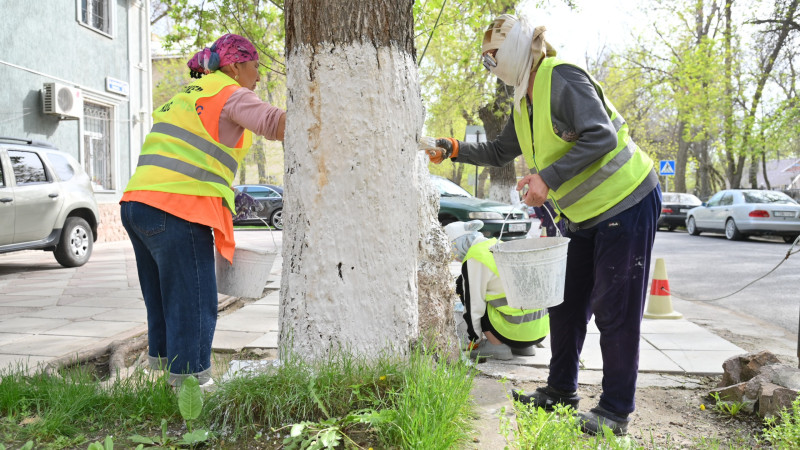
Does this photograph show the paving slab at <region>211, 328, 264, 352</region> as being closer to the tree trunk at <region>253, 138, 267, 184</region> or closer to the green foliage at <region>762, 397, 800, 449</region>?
the green foliage at <region>762, 397, 800, 449</region>

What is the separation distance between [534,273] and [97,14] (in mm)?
15283

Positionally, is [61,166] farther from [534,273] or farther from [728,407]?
[728,407]

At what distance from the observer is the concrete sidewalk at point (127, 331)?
398 centimetres

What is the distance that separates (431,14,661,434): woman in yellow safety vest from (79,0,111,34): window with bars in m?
14.0

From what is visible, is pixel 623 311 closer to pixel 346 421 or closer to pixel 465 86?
pixel 346 421

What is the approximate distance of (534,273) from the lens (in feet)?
8.25

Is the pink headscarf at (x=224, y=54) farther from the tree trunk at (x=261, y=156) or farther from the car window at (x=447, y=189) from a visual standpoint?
the tree trunk at (x=261, y=156)

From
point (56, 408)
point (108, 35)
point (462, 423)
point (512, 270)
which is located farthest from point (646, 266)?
point (108, 35)

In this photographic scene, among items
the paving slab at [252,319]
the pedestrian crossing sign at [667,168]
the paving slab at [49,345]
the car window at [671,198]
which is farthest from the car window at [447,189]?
the pedestrian crossing sign at [667,168]

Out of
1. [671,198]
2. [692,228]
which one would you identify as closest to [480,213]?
[692,228]

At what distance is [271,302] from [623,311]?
428 cm

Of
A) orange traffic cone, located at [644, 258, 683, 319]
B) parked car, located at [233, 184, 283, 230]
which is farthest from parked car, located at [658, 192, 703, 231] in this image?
orange traffic cone, located at [644, 258, 683, 319]

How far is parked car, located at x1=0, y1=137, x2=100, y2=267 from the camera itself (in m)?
7.89

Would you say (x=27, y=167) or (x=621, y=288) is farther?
(x=27, y=167)
